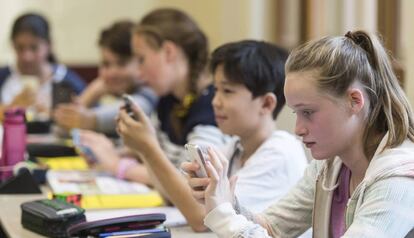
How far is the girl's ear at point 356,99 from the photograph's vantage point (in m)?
1.37

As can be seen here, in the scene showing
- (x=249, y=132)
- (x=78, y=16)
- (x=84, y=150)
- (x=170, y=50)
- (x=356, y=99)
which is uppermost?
(x=356, y=99)

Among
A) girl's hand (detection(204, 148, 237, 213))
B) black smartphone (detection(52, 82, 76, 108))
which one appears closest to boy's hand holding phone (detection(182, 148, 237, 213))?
girl's hand (detection(204, 148, 237, 213))

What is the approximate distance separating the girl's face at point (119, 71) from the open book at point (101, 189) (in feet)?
2.27

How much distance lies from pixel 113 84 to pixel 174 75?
2.35ft

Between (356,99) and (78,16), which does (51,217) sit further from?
(78,16)

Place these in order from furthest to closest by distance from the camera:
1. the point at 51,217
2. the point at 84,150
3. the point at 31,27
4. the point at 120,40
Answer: the point at 31,27 < the point at 120,40 < the point at 84,150 < the point at 51,217

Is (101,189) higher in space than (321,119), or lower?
lower

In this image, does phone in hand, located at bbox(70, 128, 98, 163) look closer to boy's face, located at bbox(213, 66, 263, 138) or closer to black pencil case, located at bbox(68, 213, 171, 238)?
boy's face, located at bbox(213, 66, 263, 138)

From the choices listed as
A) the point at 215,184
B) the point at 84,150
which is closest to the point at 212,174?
the point at 215,184

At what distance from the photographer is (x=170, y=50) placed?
2533mm

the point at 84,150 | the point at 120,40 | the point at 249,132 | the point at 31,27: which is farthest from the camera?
the point at 31,27

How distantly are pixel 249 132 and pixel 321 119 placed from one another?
1.98 feet

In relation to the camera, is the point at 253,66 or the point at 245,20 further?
the point at 245,20

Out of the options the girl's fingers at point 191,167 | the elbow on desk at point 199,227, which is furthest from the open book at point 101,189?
the girl's fingers at point 191,167
